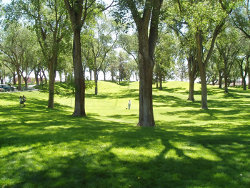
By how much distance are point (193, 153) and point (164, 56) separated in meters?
41.0

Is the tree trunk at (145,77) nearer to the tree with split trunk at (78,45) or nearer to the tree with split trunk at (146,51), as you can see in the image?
the tree with split trunk at (146,51)

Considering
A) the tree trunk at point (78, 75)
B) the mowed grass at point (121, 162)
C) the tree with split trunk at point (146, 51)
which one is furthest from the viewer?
the tree trunk at point (78, 75)

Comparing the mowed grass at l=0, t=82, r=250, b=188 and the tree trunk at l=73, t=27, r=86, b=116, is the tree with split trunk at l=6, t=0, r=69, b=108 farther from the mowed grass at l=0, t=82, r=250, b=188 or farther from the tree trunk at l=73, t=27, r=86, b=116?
the mowed grass at l=0, t=82, r=250, b=188

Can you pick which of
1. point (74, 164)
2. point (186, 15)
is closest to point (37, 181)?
point (74, 164)

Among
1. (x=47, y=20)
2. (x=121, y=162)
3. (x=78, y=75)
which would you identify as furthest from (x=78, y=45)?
(x=121, y=162)

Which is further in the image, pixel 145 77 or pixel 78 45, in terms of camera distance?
pixel 78 45

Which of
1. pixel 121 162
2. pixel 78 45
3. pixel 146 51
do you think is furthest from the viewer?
pixel 78 45

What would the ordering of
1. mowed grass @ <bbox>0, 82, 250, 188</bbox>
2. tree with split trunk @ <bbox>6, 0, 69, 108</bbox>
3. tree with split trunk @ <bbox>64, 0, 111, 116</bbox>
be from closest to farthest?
1. mowed grass @ <bbox>0, 82, 250, 188</bbox>
2. tree with split trunk @ <bbox>64, 0, 111, 116</bbox>
3. tree with split trunk @ <bbox>6, 0, 69, 108</bbox>

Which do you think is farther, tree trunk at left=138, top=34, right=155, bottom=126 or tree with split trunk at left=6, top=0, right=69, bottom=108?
tree with split trunk at left=6, top=0, right=69, bottom=108

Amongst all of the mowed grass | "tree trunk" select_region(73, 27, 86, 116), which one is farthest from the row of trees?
the mowed grass

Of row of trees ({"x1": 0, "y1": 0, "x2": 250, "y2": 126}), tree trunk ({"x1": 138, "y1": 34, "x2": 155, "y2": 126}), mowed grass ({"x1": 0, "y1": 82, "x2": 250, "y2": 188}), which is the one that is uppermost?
row of trees ({"x1": 0, "y1": 0, "x2": 250, "y2": 126})

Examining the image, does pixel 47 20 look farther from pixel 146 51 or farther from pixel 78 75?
pixel 146 51

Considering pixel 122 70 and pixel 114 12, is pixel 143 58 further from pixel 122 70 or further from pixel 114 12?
pixel 122 70

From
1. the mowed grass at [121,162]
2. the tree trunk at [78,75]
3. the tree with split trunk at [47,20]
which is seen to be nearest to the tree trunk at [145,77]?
the mowed grass at [121,162]
